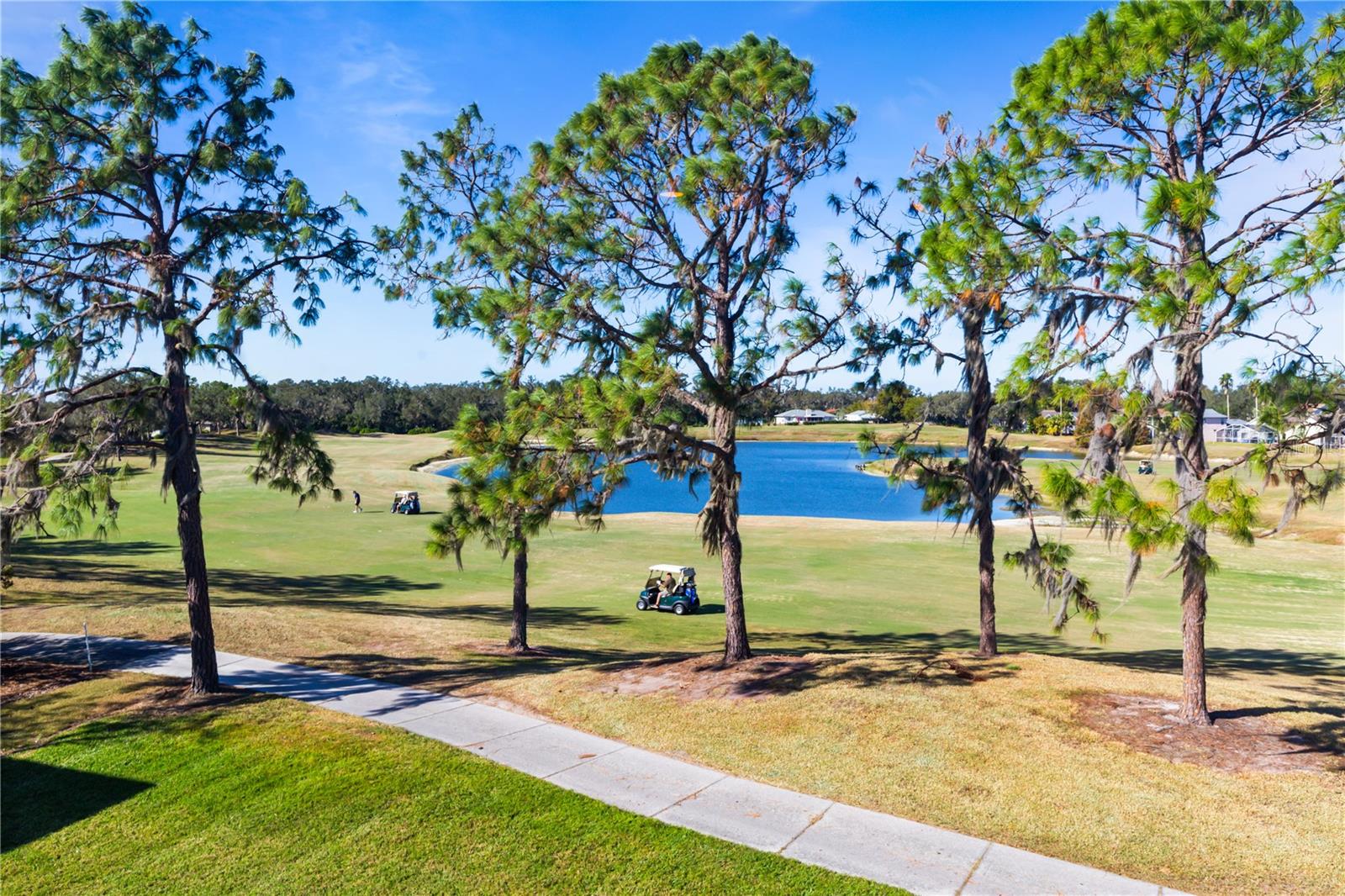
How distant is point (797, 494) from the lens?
78.8 meters

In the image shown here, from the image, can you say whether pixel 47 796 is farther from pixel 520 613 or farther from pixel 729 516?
pixel 520 613

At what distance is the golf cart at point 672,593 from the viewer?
25516mm

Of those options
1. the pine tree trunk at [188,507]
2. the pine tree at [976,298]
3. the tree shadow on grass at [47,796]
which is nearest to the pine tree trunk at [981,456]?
the pine tree at [976,298]

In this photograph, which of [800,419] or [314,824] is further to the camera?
[800,419]

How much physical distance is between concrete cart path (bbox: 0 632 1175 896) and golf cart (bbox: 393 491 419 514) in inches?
1417

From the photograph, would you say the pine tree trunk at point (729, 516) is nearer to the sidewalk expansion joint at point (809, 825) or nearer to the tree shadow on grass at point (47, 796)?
the sidewalk expansion joint at point (809, 825)

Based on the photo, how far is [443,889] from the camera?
764cm

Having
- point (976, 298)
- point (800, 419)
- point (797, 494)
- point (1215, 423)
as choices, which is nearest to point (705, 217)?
point (976, 298)

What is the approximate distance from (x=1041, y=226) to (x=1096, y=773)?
23.2ft

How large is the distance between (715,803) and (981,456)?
28.5 feet

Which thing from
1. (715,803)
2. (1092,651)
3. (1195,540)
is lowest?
(1092,651)

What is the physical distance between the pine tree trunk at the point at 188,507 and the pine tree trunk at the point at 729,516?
7.84m

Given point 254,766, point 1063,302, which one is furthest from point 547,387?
point 1063,302

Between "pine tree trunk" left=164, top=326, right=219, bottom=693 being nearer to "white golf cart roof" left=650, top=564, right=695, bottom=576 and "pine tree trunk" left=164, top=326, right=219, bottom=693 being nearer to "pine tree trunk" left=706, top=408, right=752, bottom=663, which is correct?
"pine tree trunk" left=706, top=408, right=752, bottom=663
